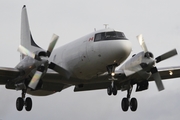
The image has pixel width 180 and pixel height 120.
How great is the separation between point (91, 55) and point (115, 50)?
1.87 meters

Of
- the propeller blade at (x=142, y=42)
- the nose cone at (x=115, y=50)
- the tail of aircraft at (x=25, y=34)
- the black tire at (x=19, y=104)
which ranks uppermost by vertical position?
the tail of aircraft at (x=25, y=34)

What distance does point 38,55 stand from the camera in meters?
32.2

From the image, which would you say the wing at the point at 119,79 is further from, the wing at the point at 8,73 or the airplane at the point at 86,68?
the wing at the point at 8,73

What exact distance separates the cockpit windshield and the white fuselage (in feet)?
1.00

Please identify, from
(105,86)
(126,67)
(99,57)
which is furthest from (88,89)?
(99,57)

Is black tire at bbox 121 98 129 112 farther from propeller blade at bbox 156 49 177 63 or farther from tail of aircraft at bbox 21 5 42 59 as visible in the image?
tail of aircraft at bbox 21 5 42 59

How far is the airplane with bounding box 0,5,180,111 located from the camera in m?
31.9

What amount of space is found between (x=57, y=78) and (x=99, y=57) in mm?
4068

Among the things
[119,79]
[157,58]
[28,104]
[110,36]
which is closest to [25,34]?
[28,104]

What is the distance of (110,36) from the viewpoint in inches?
1267

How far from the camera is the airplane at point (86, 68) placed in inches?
1255

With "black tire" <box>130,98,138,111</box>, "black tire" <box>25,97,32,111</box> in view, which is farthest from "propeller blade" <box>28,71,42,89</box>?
"black tire" <box>130,98,138,111</box>

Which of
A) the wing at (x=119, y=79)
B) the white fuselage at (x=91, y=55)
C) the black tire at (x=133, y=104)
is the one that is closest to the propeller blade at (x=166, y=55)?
the wing at (x=119, y=79)

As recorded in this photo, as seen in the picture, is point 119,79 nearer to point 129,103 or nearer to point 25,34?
point 129,103
